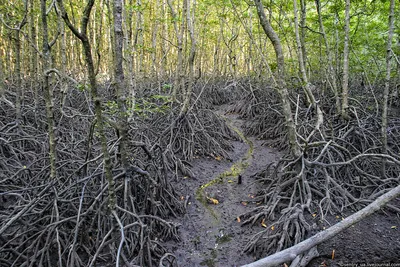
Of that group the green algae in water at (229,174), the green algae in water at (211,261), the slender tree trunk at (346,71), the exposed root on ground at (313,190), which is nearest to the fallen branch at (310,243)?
the exposed root on ground at (313,190)

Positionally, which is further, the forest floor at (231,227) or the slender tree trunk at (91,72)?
the forest floor at (231,227)

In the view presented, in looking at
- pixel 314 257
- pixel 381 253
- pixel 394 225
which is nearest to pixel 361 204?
pixel 394 225

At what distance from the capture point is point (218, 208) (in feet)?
13.6

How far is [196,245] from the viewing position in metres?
3.35

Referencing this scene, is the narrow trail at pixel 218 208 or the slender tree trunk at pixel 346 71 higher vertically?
the slender tree trunk at pixel 346 71

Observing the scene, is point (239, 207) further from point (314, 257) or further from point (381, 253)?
point (381, 253)

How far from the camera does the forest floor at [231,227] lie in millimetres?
2617

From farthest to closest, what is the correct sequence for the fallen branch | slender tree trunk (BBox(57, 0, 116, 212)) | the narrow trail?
the narrow trail → slender tree trunk (BBox(57, 0, 116, 212)) → the fallen branch

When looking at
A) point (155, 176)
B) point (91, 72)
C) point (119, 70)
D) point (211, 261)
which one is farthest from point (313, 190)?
point (91, 72)

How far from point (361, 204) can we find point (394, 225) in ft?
1.30

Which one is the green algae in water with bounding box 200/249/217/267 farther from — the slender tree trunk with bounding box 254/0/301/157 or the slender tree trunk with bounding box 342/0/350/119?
the slender tree trunk with bounding box 342/0/350/119

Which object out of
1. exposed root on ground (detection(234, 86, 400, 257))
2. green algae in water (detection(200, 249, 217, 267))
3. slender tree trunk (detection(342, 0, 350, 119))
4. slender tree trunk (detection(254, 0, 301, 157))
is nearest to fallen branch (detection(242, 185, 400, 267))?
exposed root on ground (detection(234, 86, 400, 257))

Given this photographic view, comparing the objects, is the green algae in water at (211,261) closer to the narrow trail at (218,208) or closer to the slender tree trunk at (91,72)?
the narrow trail at (218,208)

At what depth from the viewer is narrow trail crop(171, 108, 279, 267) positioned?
318cm
